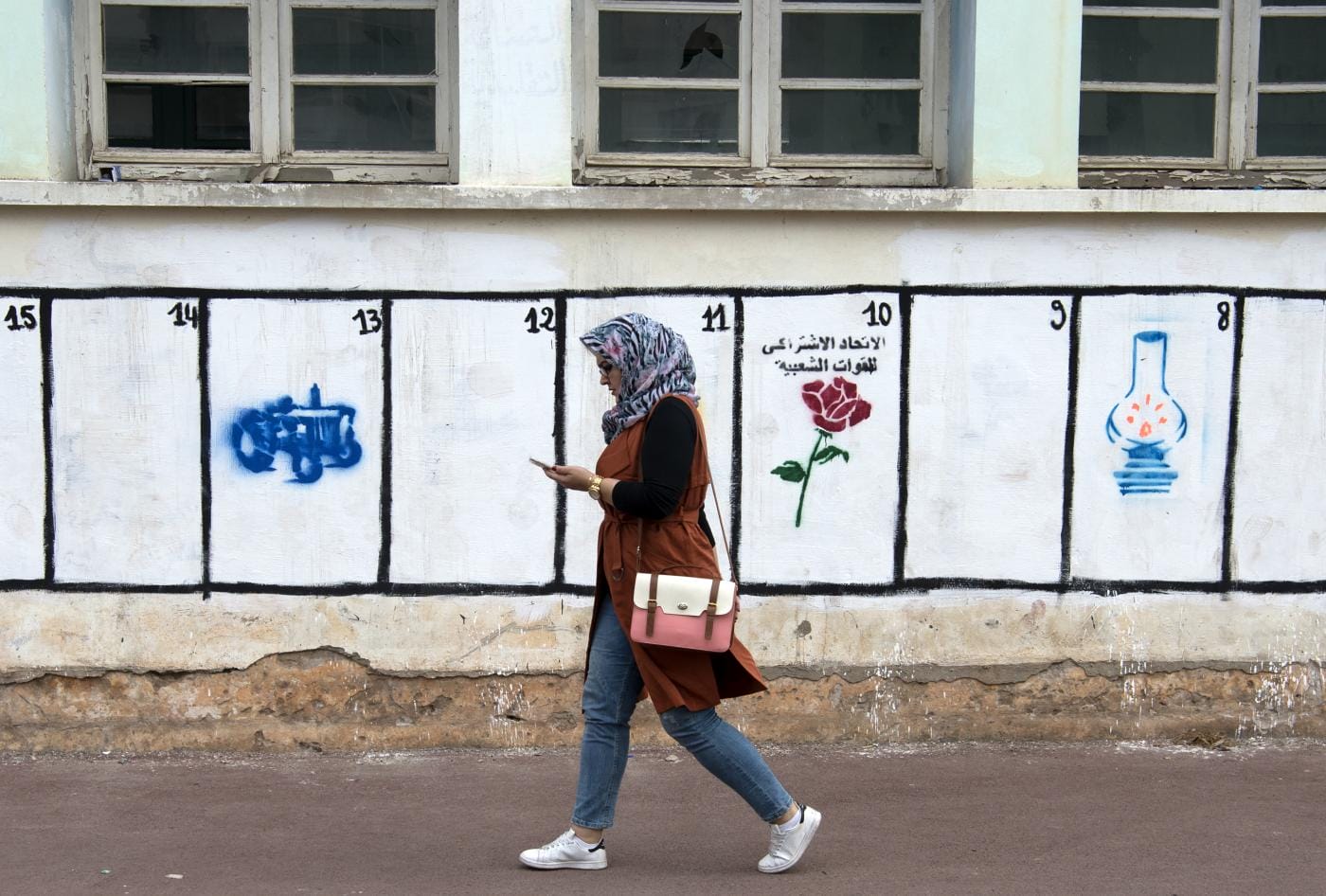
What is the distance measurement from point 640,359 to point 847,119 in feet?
7.53

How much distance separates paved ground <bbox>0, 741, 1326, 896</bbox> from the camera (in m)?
4.42

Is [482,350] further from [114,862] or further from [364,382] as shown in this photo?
[114,862]

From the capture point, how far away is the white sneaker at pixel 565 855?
14.5 feet

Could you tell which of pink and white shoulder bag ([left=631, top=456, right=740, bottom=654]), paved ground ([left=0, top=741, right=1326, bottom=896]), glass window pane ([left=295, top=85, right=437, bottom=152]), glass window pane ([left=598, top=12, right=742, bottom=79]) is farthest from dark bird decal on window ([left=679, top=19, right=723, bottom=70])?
paved ground ([left=0, top=741, right=1326, bottom=896])

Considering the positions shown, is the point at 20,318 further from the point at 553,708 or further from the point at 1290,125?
the point at 1290,125

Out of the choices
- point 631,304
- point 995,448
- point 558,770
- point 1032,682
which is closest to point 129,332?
point 631,304

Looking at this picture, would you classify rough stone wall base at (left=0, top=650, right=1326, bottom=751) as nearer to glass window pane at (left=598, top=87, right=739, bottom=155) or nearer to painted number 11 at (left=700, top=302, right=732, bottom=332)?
painted number 11 at (left=700, top=302, right=732, bottom=332)

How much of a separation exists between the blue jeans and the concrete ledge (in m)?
1.87

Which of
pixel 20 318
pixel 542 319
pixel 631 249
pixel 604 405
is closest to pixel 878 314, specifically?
pixel 631 249

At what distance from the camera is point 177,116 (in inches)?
231

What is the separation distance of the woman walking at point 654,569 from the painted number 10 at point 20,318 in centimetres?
259

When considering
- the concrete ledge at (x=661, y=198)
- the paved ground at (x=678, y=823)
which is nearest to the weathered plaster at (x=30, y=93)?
the concrete ledge at (x=661, y=198)

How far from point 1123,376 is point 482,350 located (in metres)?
2.57

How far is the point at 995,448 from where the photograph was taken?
18.9 feet
